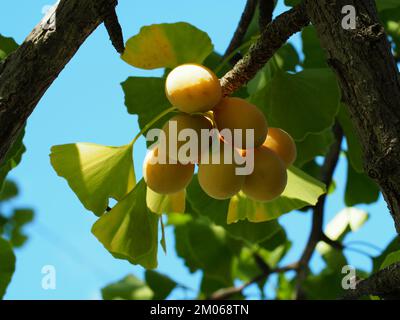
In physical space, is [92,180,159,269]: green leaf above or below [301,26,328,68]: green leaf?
below

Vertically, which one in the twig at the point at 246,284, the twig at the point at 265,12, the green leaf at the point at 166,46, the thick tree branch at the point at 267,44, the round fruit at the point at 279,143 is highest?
the twig at the point at 265,12

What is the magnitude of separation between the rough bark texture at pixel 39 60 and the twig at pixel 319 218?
55.4 inches

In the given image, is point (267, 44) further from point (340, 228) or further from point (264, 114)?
point (340, 228)

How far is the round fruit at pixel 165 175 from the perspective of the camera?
3.61ft

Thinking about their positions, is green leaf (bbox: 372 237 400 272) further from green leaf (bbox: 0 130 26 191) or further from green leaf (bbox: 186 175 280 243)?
green leaf (bbox: 0 130 26 191)

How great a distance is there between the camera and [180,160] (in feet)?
3.53

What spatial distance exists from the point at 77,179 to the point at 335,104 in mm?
564

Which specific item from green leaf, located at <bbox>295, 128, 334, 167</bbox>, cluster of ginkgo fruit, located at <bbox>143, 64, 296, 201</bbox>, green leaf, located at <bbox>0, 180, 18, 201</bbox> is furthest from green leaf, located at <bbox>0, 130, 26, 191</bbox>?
green leaf, located at <bbox>0, 180, 18, 201</bbox>

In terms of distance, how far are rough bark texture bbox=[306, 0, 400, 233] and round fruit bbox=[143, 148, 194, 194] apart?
295mm

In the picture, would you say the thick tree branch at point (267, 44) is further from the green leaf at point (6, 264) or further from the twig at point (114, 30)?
the green leaf at point (6, 264)

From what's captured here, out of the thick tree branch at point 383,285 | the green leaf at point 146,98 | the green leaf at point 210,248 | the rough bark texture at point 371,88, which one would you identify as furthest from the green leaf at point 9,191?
the rough bark texture at point 371,88

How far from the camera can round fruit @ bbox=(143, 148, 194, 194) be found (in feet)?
3.61

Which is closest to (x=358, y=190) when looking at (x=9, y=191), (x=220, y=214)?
(x=220, y=214)
